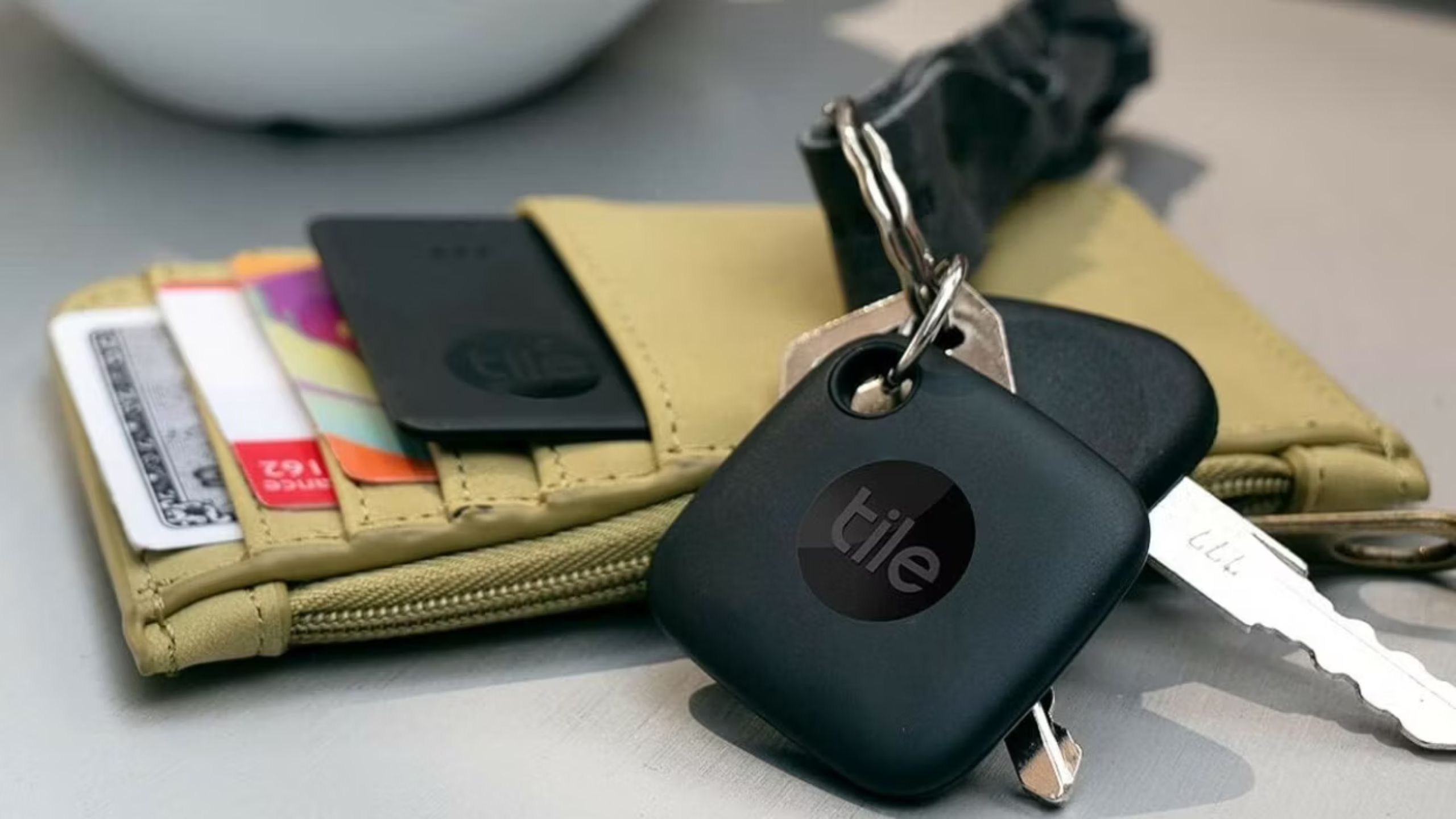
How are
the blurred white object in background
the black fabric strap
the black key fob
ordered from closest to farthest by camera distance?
1. the black key fob
2. the black fabric strap
3. the blurred white object in background

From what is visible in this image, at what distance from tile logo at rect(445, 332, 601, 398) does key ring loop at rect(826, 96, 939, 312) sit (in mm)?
85

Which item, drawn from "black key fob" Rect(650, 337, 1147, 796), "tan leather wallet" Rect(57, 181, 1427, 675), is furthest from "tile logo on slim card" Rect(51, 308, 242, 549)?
"black key fob" Rect(650, 337, 1147, 796)

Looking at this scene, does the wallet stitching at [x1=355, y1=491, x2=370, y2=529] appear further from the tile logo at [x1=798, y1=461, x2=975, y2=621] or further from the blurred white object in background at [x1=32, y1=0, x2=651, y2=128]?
the blurred white object in background at [x1=32, y1=0, x2=651, y2=128]

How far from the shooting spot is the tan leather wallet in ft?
1.35

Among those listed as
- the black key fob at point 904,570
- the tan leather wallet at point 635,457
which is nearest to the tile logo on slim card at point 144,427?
the tan leather wallet at point 635,457

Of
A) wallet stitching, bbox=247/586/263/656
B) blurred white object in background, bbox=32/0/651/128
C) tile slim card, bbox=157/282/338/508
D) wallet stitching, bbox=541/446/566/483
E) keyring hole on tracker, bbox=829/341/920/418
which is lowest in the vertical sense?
keyring hole on tracker, bbox=829/341/920/418

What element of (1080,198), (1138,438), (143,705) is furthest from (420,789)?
(1080,198)

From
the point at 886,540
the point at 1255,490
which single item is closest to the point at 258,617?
the point at 886,540

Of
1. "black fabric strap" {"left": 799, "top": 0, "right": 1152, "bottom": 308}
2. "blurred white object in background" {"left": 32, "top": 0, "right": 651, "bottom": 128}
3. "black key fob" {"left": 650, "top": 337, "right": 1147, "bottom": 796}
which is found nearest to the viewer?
"black key fob" {"left": 650, "top": 337, "right": 1147, "bottom": 796}

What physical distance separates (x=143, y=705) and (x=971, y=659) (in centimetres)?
20

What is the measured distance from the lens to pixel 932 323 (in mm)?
414

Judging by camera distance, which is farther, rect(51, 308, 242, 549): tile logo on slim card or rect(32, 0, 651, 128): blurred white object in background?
rect(32, 0, 651, 128): blurred white object in background

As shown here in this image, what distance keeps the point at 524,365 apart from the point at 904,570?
0.13m

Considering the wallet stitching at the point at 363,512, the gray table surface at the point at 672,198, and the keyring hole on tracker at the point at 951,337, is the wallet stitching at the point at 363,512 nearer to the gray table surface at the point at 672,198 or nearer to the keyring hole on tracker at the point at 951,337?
the gray table surface at the point at 672,198
